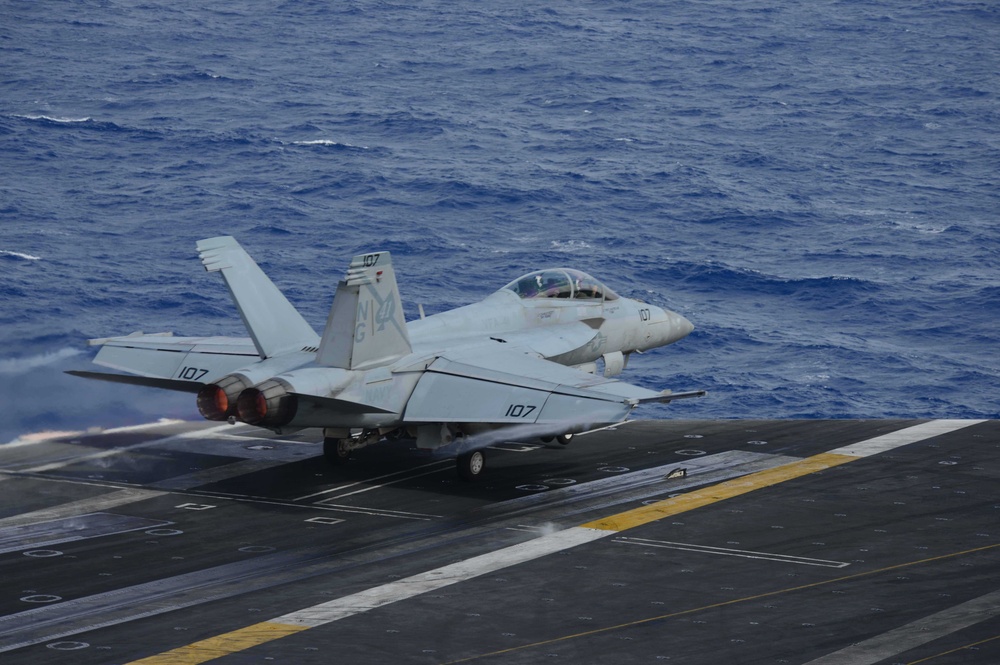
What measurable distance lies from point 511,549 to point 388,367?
18.8 feet

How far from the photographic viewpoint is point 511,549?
80.2 ft

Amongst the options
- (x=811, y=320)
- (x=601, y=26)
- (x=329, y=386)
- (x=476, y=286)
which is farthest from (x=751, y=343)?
(x=601, y=26)

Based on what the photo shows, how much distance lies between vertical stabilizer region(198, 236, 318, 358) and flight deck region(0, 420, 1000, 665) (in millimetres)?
3290

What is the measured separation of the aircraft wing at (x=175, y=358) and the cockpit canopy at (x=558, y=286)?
6.93 m

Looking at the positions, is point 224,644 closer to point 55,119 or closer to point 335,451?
point 335,451

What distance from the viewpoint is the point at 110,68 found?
99188 mm

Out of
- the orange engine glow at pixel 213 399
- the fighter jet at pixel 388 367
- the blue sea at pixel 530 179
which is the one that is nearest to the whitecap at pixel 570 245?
the blue sea at pixel 530 179

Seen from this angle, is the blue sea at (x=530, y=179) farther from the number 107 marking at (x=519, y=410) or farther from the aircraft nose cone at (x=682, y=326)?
the number 107 marking at (x=519, y=410)

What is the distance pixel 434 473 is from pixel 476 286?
33.2 m

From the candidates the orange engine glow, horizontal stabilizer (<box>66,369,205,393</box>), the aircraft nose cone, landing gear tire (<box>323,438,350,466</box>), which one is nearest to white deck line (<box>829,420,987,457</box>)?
the aircraft nose cone

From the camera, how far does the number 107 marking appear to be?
26.9m

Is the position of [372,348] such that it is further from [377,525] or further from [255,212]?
[255,212]

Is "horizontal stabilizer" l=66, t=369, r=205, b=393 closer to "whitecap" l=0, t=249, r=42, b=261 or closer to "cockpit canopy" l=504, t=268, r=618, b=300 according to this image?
"cockpit canopy" l=504, t=268, r=618, b=300

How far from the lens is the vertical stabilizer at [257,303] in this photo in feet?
93.7
